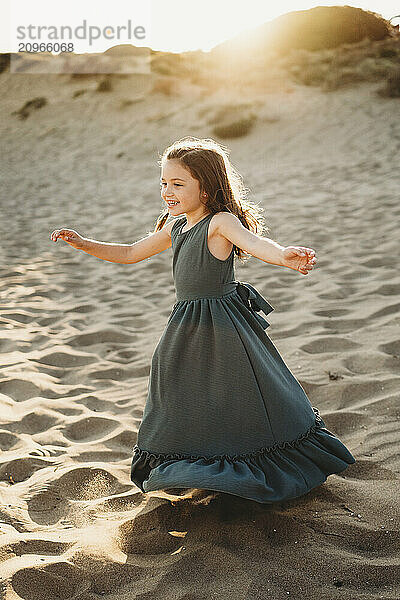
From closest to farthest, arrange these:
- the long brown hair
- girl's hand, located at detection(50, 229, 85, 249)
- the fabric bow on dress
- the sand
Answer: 1. the sand
2. the long brown hair
3. the fabric bow on dress
4. girl's hand, located at detection(50, 229, 85, 249)

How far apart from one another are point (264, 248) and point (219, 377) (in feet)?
1.60

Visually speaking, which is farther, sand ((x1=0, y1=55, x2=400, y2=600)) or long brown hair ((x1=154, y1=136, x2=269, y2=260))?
long brown hair ((x1=154, y1=136, x2=269, y2=260))

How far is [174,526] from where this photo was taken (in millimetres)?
2227

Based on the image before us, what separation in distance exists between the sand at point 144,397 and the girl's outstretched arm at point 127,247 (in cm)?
90

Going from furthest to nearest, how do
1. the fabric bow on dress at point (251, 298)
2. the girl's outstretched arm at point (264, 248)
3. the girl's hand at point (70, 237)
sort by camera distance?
1. the girl's hand at point (70, 237)
2. the fabric bow on dress at point (251, 298)
3. the girl's outstretched arm at point (264, 248)

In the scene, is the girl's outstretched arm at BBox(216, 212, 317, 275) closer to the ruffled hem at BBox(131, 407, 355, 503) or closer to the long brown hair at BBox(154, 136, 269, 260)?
the long brown hair at BBox(154, 136, 269, 260)

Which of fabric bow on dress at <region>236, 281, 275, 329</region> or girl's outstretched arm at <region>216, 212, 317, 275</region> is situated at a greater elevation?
girl's outstretched arm at <region>216, 212, 317, 275</region>

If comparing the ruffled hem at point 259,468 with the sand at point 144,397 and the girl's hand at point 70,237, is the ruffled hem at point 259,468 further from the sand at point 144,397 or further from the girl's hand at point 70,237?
the girl's hand at point 70,237

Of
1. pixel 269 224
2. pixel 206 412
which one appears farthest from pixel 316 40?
pixel 206 412

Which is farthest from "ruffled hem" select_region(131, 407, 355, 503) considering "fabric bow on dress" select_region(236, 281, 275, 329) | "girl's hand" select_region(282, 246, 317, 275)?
"girl's hand" select_region(282, 246, 317, 275)

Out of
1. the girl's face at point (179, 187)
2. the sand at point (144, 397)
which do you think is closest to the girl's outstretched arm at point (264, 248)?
the girl's face at point (179, 187)

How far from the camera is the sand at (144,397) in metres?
1.95

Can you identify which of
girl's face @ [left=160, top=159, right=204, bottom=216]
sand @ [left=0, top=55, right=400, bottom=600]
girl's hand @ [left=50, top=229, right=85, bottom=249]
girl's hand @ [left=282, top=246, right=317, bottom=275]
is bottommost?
sand @ [left=0, top=55, right=400, bottom=600]

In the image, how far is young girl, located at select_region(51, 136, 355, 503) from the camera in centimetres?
222
